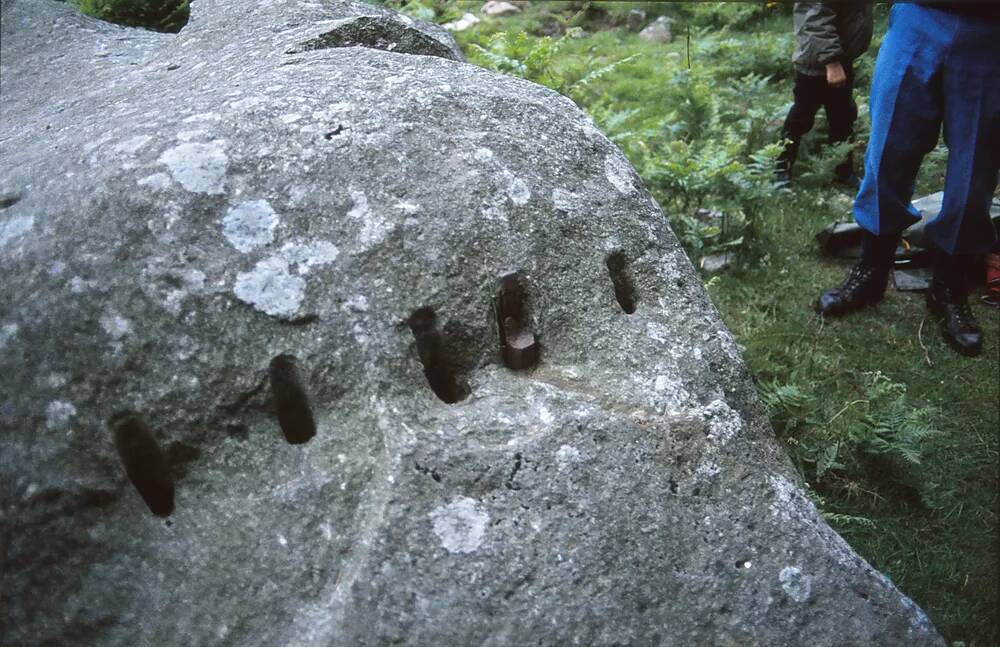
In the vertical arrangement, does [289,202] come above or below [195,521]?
above

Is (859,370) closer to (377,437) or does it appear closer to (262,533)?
(377,437)

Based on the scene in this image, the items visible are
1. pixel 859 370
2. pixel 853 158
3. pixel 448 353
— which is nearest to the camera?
pixel 448 353

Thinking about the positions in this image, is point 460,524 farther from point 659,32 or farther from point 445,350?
point 659,32

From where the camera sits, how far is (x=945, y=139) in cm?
397

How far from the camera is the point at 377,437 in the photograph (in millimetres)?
1900

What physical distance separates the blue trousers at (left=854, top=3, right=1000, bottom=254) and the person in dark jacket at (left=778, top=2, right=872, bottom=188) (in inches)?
63.9

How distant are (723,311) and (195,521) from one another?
3832 millimetres

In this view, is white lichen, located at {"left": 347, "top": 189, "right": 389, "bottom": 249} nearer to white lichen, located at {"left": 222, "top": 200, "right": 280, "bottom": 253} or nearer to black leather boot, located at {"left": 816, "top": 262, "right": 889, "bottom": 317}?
white lichen, located at {"left": 222, "top": 200, "right": 280, "bottom": 253}

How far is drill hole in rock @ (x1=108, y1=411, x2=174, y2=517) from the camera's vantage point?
1.89 m

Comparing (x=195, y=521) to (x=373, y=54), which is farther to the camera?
(x=373, y=54)

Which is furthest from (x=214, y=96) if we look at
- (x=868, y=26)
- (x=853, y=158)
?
(x=853, y=158)

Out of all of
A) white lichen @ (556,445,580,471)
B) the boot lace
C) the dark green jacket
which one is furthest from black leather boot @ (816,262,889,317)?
white lichen @ (556,445,580,471)

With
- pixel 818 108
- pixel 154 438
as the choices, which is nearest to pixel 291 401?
pixel 154 438

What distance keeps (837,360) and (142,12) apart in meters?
5.06
